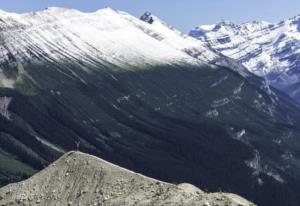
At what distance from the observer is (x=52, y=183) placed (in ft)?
357

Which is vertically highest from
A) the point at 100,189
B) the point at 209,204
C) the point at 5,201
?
the point at 209,204

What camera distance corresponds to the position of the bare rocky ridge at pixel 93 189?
93188 millimetres

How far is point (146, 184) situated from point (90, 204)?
8.00 m

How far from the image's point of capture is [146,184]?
9881 centimetres

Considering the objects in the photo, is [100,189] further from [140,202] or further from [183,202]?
[183,202]

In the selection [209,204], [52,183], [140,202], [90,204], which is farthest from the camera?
[52,183]

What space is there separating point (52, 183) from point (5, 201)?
22.8 feet

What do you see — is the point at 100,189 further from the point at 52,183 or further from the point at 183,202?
the point at 183,202

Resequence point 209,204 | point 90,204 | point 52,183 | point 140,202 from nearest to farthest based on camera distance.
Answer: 1. point 209,204
2. point 140,202
3. point 90,204
4. point 52,183

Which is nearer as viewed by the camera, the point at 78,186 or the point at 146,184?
the point at 146,184

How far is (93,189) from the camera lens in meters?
104

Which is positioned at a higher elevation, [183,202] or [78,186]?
[183,202]

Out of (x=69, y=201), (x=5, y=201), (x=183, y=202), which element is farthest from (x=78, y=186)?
(x=183, y=202)

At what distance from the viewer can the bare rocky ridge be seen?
306 ft
